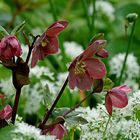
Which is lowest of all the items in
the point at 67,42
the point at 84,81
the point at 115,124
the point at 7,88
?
the point at 67,42

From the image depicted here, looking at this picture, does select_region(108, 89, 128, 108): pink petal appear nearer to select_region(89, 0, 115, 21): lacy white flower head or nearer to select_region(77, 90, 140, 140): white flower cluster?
select_region(77, 90, 140, 140): white flower cluster

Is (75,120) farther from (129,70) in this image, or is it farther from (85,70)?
(129,70)

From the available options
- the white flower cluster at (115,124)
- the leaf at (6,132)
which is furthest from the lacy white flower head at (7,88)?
the leaf at (6,132)

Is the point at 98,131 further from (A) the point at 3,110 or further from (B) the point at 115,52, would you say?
(B) the point at 115,52

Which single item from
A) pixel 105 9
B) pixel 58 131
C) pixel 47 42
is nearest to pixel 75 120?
pixel 58 131

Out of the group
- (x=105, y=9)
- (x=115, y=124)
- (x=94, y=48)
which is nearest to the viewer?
(x=94, y=48)

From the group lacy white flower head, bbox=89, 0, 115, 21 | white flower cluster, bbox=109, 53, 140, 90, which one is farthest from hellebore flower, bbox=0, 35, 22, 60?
lacy white flower head, bbox=89, 0, 115, 21

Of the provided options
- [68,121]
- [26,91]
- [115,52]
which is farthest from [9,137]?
[115,52]

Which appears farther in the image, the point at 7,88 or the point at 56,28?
the point at 7,88
